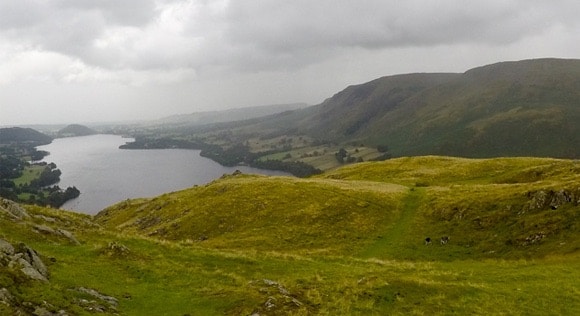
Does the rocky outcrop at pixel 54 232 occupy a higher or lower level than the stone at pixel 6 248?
lower

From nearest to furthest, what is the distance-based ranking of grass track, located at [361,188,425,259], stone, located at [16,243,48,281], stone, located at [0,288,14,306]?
stone, located at [0,288,14,306]
stone, located at [16,243,48,281]
grass track, located at [361,188,425,259]

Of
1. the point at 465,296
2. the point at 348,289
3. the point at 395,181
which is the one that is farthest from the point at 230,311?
the point at 395,181

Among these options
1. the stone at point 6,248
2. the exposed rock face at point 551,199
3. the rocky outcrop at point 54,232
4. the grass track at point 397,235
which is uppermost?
the stone at point 6,248

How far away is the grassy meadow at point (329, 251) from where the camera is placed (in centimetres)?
2469

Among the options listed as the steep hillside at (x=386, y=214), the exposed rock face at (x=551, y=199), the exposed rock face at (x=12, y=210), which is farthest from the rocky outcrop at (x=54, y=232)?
the exposed rock face at (x=551, y=199)

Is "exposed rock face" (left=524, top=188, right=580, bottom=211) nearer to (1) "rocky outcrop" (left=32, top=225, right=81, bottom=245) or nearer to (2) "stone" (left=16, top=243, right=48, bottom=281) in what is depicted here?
(1) "rocky outcrop" (left=32, top=225, right=81, bottom=245)

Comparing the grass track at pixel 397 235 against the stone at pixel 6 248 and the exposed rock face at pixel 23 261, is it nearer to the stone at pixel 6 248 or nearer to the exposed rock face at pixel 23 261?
the exposed rock face at pixel 23 261

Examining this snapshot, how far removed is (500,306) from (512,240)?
23.3 m

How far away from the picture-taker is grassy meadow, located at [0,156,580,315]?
24.7 meters

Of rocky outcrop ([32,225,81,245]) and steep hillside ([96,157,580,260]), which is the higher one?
rocky outcrop ([32,225,81,245])

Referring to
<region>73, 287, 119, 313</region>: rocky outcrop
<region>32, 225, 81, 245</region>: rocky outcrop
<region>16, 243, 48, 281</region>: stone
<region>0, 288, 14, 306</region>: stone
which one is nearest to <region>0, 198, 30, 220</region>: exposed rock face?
<region>32, 225, 81, 245</region>: rocky outcrop

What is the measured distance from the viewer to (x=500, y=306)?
2489cm

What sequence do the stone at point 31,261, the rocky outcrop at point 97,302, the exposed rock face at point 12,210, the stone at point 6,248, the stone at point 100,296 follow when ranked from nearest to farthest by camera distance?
the rocky outcrop at point 97,302, the stone at point 100,296, the stone at point 31,261, the stone at point 6,248, the exposed rock face at point 12,210

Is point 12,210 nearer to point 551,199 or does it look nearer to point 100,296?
point 100,296
